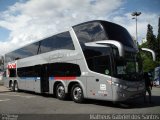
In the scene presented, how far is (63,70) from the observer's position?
49.2ft

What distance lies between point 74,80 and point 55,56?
8.58ft

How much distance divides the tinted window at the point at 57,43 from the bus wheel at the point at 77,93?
2.13m

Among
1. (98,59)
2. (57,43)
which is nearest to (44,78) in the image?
(57,43)

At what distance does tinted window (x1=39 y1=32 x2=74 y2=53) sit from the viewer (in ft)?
47.7

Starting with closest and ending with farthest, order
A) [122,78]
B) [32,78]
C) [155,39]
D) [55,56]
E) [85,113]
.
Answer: [85,113], [122,78], [55,56], [32,78], [155,39]

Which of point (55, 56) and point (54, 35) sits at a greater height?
point (54, 35)

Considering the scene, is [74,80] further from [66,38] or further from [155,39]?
[155,39]

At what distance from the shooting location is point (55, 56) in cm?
1578

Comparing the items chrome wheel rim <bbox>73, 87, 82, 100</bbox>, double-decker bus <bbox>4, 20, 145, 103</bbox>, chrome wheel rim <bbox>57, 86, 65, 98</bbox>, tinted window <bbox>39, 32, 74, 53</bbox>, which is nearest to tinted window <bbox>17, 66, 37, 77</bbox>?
double-decker bus <bbox>4, 20, 145, 103</bbox>

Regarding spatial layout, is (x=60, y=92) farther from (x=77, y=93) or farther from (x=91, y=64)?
(x=91, y=64)

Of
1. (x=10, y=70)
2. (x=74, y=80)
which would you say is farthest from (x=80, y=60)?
(x=10, y=70)

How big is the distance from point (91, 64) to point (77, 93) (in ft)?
6.44

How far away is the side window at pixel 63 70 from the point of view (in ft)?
45.4

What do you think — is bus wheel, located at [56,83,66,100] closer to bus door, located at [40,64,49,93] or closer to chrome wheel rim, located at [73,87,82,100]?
chrome wheel rim, located at [73,87,82,100]
